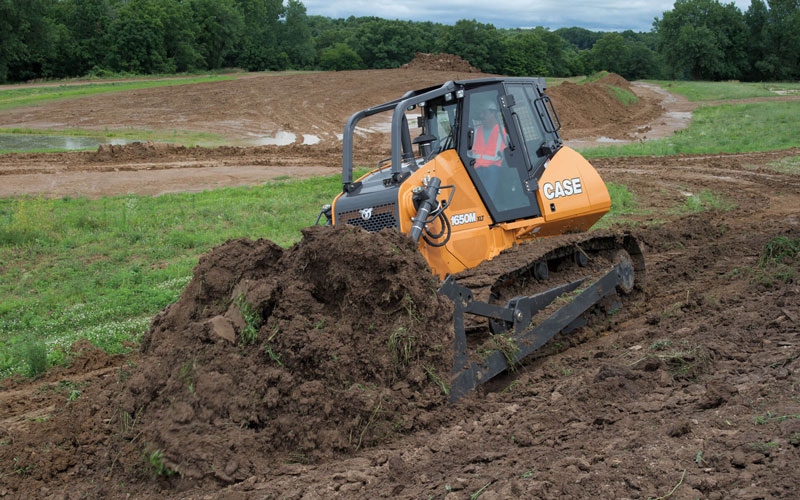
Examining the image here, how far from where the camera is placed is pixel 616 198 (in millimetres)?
15258

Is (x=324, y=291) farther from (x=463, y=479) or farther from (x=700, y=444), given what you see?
(x=700, y=444)

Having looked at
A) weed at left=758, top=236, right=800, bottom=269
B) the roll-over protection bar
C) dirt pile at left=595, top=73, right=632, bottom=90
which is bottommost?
weed at left=758, top=236, right=800, bottom=269

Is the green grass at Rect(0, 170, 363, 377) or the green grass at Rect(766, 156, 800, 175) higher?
the green grass at Rect(766, 156, 800, 175)

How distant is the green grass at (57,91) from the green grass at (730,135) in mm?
33148

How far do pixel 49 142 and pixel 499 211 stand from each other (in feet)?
81.8

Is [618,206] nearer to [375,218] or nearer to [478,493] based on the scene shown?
[375,218]

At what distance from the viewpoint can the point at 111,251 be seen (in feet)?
40.9

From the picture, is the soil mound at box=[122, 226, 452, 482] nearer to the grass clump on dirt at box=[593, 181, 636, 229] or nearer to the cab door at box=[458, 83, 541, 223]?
the cab door at box=[458, 83, 541, 223]

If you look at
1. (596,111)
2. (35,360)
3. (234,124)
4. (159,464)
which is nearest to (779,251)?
(159,464)

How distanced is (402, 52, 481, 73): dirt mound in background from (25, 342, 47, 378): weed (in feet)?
201

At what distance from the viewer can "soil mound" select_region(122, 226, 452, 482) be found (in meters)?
5.00

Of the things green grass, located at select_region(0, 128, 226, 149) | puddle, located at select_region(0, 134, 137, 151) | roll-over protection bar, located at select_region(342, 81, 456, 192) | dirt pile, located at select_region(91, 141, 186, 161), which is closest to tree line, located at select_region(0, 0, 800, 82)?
green grass, located at select_region(0, 128, 226, 149)

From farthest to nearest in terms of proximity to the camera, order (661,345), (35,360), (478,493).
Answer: (35,360) < (661,345) < (478,493)

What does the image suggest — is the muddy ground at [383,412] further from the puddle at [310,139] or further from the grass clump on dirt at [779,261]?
the puddle at [310,139]
